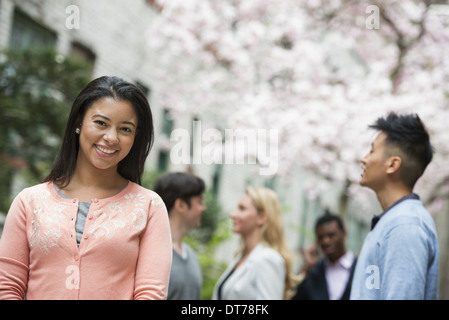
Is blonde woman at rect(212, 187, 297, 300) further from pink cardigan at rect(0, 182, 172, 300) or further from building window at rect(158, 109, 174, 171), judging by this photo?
building window at rect(158, 109, 174, 171)

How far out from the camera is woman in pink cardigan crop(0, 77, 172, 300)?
196 centimetres

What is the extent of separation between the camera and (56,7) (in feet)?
30.8

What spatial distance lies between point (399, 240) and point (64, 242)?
153cm

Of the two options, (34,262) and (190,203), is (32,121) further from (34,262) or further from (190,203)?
(34,262)

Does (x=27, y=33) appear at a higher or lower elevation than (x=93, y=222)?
higher

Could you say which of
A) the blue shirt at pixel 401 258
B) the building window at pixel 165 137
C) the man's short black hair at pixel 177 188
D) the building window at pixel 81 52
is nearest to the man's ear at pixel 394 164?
the blue shirt at pixel 401 258

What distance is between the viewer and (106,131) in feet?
6.70

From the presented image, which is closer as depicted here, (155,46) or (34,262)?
(34,262)

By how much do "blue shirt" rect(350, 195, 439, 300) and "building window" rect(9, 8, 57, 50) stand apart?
665cm

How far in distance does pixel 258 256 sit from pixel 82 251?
279 cm

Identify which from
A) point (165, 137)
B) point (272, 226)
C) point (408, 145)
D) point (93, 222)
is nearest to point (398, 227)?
point (408, 145)

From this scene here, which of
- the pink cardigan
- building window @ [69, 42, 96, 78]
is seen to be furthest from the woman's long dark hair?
building window @ [69, 42, 96, 78]

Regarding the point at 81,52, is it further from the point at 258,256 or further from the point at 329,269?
the point at 258,256
